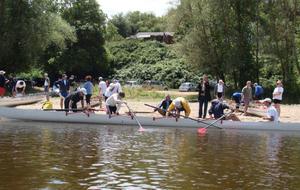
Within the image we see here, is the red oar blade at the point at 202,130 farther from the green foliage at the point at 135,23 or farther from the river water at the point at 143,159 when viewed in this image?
the green foliage at the point at 135,23

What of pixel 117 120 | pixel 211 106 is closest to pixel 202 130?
pixel 211 106

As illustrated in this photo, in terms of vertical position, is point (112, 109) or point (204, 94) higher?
point (204, 94)

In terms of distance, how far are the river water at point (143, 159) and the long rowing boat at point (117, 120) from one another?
1312 mm

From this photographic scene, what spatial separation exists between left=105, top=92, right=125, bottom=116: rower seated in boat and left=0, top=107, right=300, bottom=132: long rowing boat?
539 millimetres

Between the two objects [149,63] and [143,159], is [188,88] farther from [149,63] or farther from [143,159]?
[143,159]

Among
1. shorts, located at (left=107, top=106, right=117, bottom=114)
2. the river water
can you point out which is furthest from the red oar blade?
shorts, located at (left=107, top=106, right=117, bottom=114)

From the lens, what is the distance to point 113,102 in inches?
872

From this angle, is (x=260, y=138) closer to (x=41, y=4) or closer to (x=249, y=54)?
(x=249, y=54)

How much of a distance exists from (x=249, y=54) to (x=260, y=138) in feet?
94.7

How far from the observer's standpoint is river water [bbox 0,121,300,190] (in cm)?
1019

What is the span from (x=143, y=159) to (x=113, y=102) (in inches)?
375

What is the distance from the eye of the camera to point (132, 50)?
270 ft

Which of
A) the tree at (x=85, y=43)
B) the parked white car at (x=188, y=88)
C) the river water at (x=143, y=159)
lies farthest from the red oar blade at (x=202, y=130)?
the tree at (x=85, y=43)

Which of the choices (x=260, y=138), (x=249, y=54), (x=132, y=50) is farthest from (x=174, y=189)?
(x=132, y=50)
